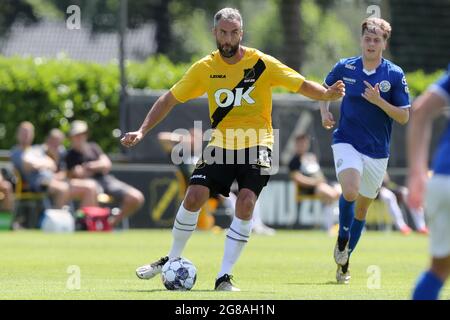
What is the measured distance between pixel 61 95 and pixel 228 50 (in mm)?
17476

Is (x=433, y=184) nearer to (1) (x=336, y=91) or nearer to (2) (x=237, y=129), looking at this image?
(1) (x=336, y=91)

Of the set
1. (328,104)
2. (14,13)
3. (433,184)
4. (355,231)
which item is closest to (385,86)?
(328,104)

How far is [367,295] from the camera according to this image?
1003 centimetres

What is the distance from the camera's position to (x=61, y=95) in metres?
27.6

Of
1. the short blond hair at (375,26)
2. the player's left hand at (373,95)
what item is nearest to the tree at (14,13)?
the short blond hair at (375,26)

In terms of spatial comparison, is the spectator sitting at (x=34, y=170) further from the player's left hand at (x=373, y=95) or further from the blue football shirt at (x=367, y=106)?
the player's left hand at (x=373, y=95)

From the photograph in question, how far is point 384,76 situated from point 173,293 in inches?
138

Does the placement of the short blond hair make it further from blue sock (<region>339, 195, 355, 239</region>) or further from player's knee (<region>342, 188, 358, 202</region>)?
blue sock (<region>339, 195, 355, 239</region>)

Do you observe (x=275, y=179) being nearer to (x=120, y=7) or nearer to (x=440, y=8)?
(x=120, y=7)

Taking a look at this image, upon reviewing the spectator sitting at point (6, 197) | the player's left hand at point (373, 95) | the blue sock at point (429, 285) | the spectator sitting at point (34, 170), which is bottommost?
the spectator sitting at point (6, 197)

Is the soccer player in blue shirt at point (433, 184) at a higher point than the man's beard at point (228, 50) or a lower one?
lower

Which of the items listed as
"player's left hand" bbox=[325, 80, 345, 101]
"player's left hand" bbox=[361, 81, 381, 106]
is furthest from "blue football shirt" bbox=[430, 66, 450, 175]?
"player's left hand" bbox=[361, 81, 381, 106]

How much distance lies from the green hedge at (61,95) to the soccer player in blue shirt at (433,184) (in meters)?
20.7

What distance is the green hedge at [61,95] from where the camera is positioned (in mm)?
27406
